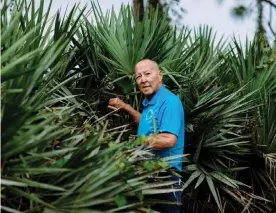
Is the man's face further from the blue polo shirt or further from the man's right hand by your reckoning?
the man's right hand

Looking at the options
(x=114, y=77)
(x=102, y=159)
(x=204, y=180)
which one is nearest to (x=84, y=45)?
(x=114, y=77)

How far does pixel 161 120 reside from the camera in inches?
193

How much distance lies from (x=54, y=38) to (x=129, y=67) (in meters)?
0.99

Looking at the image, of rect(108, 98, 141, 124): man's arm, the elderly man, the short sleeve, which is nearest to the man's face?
the elderly man

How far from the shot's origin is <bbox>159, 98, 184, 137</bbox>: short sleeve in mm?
4789

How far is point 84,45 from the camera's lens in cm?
653

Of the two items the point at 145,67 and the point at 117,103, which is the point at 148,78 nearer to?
the point at 145,67

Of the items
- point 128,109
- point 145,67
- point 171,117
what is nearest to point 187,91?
point 128,109

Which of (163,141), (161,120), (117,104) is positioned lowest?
(163,141)

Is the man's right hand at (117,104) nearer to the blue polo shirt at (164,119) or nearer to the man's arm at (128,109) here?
the man's arm at (128,109)

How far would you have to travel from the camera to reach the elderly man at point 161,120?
15.6ft

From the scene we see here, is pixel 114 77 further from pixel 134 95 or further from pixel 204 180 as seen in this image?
pixel 204 180

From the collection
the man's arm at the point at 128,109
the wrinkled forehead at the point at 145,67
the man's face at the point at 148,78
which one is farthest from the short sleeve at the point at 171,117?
the man's arm at the point at 128,109

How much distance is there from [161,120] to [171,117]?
10cm
